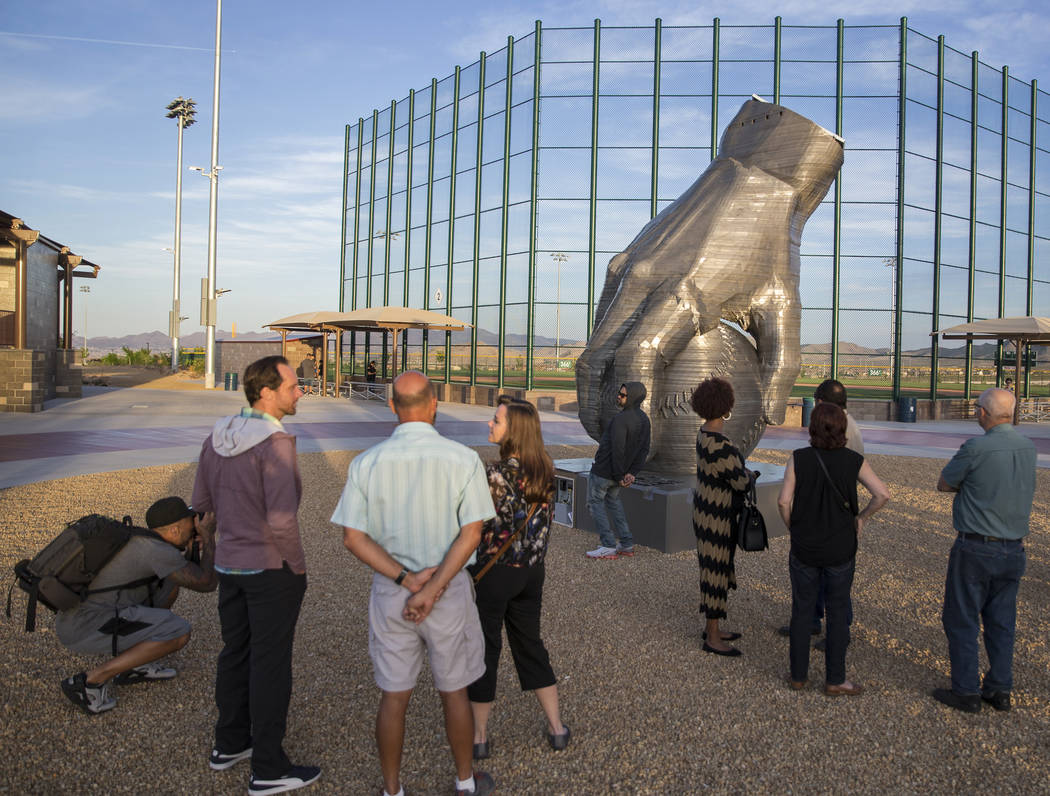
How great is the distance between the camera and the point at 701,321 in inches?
277

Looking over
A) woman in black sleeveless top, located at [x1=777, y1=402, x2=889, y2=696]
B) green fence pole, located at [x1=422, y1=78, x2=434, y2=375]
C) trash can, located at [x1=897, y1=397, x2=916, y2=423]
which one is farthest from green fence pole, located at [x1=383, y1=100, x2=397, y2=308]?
woman in black sleeveless top, located at [x1=777, y1=402, x2=889, y2=696]

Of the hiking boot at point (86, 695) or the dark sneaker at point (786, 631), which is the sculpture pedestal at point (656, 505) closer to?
the dark sneaker at point (786, 631)

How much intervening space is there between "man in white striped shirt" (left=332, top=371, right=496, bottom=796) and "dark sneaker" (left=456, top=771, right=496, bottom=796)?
11.0 inches

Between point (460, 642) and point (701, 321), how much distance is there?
4.89 metres

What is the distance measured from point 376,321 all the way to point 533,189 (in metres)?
6.13

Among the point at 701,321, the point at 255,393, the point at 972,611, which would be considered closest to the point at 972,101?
the point at 701,321

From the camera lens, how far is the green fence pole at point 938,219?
22156 millimetres

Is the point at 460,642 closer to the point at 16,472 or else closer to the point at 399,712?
the point at 399,712

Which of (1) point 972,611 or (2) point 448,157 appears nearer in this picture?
(1) point 972,611

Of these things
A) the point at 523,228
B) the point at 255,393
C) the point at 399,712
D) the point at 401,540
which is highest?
the point at 523,228

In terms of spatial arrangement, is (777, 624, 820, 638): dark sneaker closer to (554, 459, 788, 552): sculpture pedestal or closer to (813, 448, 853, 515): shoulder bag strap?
(813, 448, 853, 515): shoulder bag strap

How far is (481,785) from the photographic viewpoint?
2.95 meters

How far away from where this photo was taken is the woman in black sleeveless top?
149 inches

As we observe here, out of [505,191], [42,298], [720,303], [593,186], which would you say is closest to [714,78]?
[593,186]
